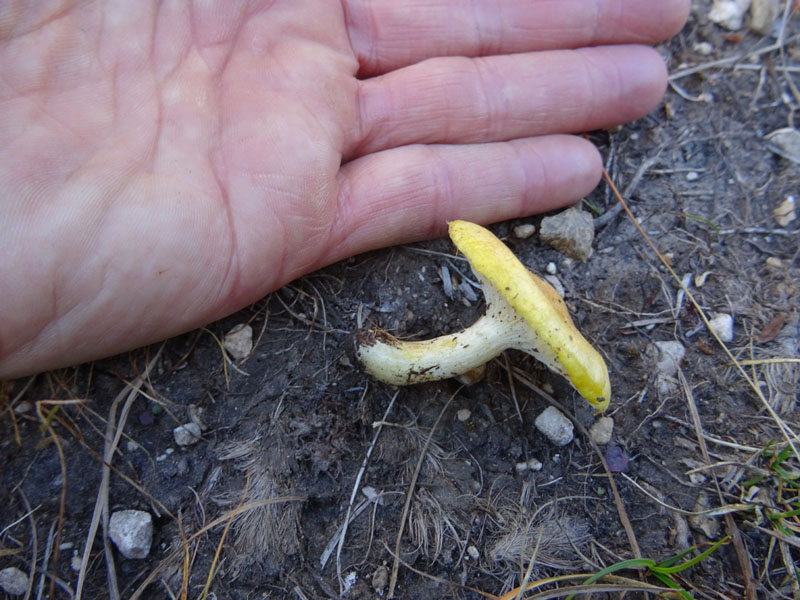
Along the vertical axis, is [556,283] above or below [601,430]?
above

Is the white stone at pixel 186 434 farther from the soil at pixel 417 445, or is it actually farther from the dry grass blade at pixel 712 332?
the dry grass blade at pixel 712 332

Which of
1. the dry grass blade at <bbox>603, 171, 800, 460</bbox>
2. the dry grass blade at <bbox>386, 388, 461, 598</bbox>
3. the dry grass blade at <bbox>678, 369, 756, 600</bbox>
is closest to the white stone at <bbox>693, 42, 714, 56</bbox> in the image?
the dry grass blade at <bbox>603, 171, 800, 460</bbox>

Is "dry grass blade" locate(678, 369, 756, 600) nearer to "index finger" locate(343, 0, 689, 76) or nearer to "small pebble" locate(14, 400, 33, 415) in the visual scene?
"index finger" locate(343, 0, 689, 76)

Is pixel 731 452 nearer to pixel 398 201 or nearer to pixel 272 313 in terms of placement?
pixel 398 201

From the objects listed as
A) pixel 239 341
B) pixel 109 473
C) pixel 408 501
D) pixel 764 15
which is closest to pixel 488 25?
pixel 764 15

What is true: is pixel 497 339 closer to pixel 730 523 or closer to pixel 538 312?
pixel 538 312

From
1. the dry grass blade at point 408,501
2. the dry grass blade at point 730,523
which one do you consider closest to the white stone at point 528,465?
the dry grass blade at point 408,501

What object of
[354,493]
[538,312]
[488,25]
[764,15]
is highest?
[488,25]
